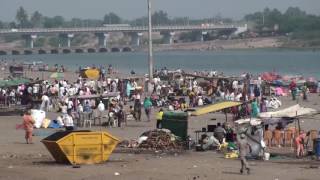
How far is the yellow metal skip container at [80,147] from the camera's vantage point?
19598mm

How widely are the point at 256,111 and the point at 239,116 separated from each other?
1.46 meters

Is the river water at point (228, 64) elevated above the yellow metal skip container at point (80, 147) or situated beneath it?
situated beneath

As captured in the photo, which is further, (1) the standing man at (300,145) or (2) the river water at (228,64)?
(2) the river water at (228,64)

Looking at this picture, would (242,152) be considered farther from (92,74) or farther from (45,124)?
(92,74)

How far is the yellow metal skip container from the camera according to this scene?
1960 centimetres

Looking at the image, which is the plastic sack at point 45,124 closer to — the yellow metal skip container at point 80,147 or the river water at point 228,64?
the yellow metal skip container at point 80,147

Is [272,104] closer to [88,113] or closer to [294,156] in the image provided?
[88,113]

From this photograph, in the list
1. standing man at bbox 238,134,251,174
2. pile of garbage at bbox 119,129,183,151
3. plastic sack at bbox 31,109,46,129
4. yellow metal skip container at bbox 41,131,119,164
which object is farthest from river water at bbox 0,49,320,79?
standing man at bbox 238,134,251,174

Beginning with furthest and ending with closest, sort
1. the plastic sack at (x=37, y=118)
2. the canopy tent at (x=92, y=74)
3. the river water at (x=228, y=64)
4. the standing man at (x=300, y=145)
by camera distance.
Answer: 1. the river water at (x=228, y=64)
2. the canopy tent at (x=92, y=74)
3. the plastic sack at (x=37, y=118)
4. the standing man at (x=300, y=145)

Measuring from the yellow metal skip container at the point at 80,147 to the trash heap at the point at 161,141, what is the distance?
9.51 ft

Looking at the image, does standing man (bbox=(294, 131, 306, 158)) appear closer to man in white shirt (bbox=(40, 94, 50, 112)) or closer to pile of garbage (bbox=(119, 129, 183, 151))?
pile of garbage (bbox=(119, 129, 183, 151))

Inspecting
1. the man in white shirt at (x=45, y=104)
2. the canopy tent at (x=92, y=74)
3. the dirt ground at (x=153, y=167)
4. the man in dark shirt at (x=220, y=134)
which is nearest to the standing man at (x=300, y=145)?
the dirt ground at (x=153, y=167)

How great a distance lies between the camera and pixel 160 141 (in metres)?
23.1

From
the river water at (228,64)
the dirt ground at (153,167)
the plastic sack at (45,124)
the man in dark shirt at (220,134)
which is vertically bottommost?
the river water at (228,64)
